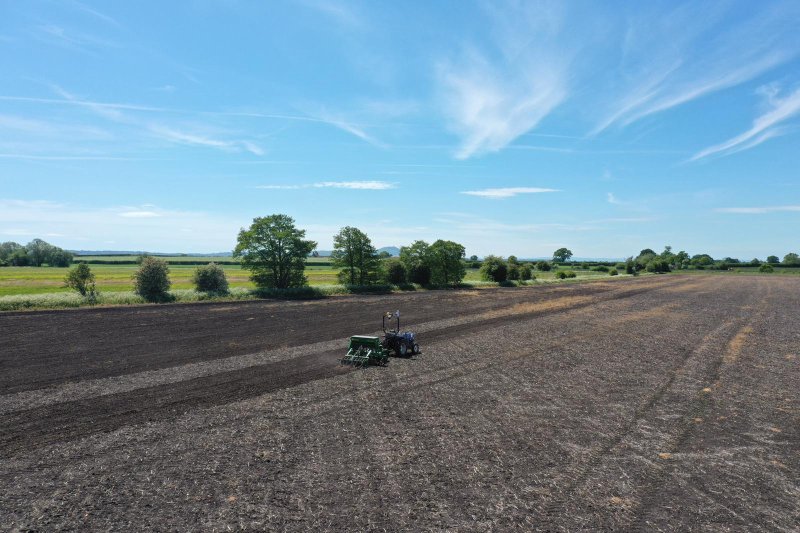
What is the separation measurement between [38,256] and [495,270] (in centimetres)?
14318

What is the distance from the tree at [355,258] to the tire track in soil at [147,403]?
138ft

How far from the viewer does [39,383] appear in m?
17.0

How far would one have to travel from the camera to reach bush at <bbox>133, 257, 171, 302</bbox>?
145ft

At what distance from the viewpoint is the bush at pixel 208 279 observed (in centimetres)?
4981

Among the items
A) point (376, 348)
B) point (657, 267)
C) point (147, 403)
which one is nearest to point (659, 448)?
point (376, 348)

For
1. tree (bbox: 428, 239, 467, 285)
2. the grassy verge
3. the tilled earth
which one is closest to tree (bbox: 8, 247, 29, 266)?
the grassy verge

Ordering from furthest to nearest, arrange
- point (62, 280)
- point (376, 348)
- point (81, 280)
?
point (62, 280), point (81, 280), point (376, 348)

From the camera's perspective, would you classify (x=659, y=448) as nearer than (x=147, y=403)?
Yes

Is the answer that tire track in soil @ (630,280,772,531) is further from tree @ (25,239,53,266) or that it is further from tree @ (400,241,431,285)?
tree @ (25,239,53,266)

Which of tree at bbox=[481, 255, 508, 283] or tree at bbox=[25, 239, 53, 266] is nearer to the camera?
tree at bbox=[481, 255, 508, 283]

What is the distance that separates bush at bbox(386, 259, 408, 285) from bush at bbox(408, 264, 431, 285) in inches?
42.7

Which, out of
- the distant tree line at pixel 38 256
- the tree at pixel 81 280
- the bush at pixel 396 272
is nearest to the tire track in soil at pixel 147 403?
the tree at pixel 81 280

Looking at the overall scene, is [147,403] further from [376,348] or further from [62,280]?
[62,280]

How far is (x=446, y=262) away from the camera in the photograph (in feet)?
243
